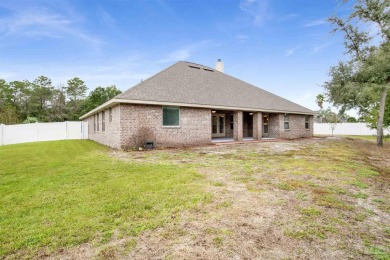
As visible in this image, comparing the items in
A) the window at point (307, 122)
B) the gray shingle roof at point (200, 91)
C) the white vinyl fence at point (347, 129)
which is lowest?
the white vinyl fence at point (347, 129)

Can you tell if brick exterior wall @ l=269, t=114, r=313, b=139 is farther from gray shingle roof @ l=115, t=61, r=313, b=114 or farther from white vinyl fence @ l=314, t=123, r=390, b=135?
white vinyl fence @ l=314, t=123, r=390, b=135

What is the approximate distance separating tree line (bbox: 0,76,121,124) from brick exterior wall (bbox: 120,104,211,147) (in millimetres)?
34176

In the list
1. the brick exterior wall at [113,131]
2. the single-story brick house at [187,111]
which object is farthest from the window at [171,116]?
the brick exterior wall at [113,131]

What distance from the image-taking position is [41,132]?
20.7 metres

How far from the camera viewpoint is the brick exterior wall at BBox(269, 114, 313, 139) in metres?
20.6

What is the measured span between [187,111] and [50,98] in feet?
141

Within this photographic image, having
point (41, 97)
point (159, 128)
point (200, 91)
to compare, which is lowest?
point (159, 128)

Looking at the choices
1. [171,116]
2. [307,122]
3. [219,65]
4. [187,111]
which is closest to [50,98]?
[219,65]

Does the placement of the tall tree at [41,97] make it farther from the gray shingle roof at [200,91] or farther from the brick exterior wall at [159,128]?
the brick exterior wall at [159,128]

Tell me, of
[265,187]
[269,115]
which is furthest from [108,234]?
[269,115]

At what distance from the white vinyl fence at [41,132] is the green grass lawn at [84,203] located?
15.3 meters

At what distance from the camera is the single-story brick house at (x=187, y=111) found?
12.2m

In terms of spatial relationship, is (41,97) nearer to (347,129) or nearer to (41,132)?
(41,132)

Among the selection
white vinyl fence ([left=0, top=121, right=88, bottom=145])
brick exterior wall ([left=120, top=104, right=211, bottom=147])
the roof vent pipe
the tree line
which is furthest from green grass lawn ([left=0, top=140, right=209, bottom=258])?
the tree line
